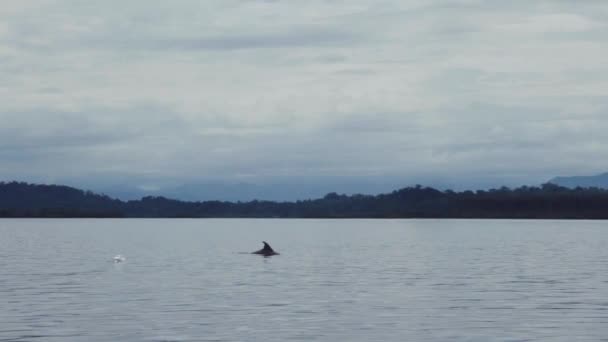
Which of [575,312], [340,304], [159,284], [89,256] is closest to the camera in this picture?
[575,312]

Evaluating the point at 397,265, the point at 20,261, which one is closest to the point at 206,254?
the point at 20,261

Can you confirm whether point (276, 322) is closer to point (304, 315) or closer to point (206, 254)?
point (304, 315)

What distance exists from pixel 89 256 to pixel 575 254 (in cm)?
4187

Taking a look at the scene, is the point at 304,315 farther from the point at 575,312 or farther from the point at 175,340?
the point at 575,312

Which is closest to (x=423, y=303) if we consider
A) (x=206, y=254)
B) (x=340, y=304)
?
(x=340, y=304)

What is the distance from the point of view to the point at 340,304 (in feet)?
142

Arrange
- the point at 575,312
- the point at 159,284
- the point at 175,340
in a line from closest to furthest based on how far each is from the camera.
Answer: the point at 175,340, the point at 575,312, the point at 159,284

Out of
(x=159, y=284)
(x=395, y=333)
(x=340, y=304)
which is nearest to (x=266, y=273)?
(x=159, y=284)

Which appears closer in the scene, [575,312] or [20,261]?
[575,312]

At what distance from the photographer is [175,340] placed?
32.0 metres

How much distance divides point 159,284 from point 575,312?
23120 mm

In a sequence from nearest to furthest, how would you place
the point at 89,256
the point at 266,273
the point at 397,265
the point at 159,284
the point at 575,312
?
the point at 575,312, the point at 159,284, the point at 266,273, the point at 397,265, the point at 89,256

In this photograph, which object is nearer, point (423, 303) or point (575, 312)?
point (575, 312)

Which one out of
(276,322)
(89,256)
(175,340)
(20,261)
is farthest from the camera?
(89,256)
